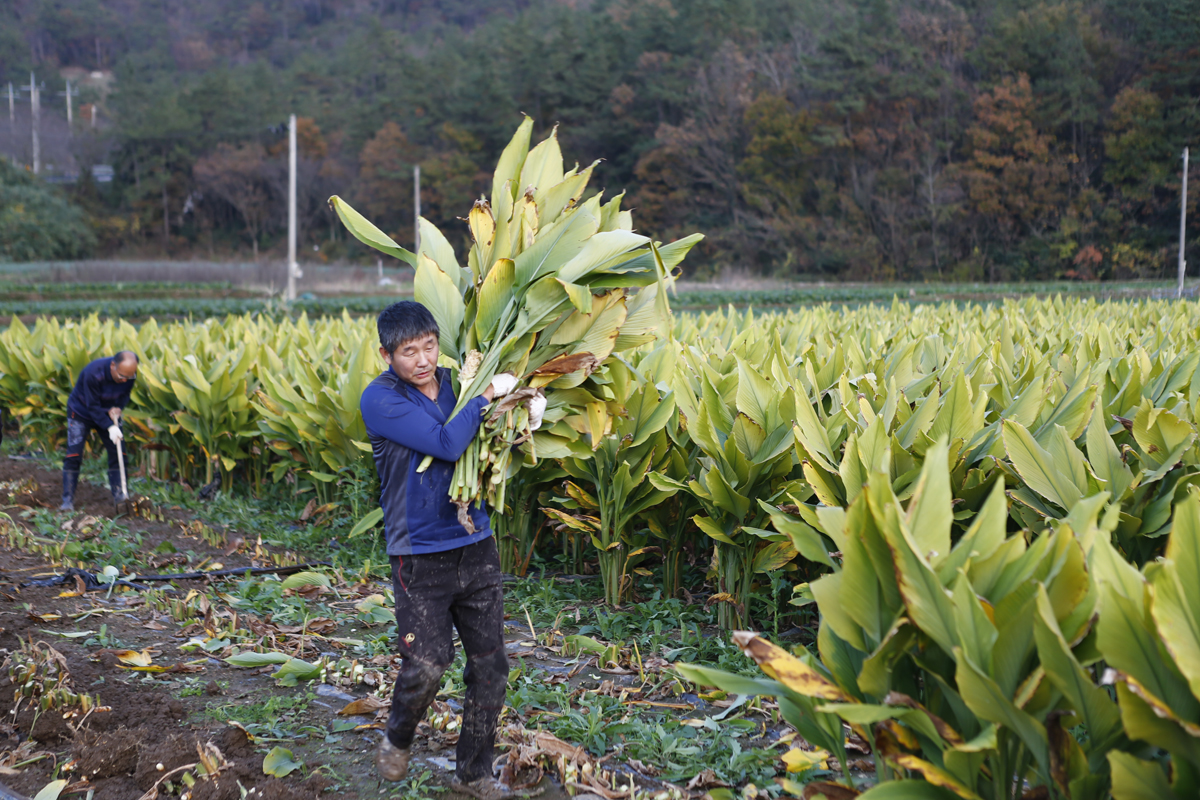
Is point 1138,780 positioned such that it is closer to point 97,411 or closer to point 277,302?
point 97,411

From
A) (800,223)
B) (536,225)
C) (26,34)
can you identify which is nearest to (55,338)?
(536,225)

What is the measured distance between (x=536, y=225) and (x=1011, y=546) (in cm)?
191

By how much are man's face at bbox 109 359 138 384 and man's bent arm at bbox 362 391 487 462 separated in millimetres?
4842

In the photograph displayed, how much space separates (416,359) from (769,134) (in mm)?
49429

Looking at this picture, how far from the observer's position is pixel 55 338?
965 centimetres

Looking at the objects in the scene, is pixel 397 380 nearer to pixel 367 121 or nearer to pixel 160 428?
pixel 160 428

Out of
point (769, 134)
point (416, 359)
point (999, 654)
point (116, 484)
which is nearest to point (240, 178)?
point (769, 134)

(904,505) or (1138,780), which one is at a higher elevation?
(904,505)

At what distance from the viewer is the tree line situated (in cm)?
4278

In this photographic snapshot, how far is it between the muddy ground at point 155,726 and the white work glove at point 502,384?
3.95ft

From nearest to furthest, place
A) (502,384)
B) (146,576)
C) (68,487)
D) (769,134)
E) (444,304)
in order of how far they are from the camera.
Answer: (502,384) < (444,304) < (146,576) < (68,487) < (769,134)

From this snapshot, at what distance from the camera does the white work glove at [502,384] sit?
2883mm

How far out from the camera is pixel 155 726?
3234 millimetres

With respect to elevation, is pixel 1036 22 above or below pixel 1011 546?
above
